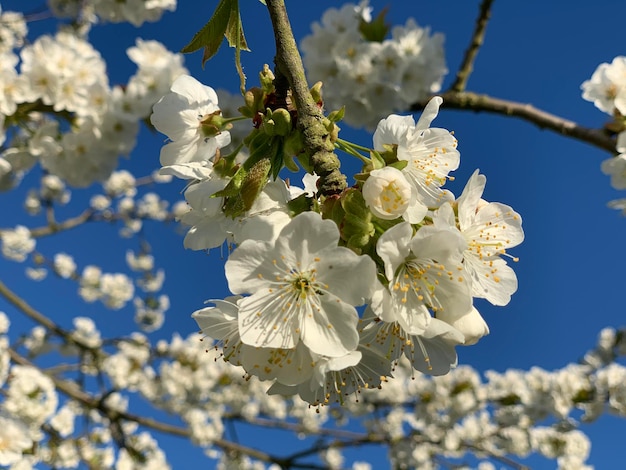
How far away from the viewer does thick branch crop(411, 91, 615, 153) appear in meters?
2.17

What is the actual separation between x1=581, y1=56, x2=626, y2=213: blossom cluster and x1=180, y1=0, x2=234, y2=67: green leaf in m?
1.67

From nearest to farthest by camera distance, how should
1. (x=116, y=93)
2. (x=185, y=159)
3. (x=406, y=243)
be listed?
(x=406, y=243) → (x=185, y=159) → (x=116, y=93)

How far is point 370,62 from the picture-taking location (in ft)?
11.8

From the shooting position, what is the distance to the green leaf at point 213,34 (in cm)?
101

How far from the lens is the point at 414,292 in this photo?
36.4 inches

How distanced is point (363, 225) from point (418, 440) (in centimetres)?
604

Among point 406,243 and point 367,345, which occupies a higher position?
point 406,243

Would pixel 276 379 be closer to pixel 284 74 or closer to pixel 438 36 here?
pixel 284 74

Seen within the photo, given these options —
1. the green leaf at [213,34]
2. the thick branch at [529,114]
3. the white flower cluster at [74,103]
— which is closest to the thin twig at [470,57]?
the thick branch at [529,114]

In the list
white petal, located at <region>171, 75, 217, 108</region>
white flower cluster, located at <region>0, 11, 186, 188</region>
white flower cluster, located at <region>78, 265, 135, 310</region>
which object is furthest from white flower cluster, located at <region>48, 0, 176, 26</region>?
white flower cluster, located at <region>78, 265, 135, 310</region>

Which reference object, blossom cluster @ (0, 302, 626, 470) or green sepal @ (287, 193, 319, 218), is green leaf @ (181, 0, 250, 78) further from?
blossom cluster @ (0, 302, 626, 470)

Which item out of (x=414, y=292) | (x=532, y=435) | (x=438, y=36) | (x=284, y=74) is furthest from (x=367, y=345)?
(x=532, y=435)

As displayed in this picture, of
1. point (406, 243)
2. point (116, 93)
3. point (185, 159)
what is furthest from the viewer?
point (116, 93)

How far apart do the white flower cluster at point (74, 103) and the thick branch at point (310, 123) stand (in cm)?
234
